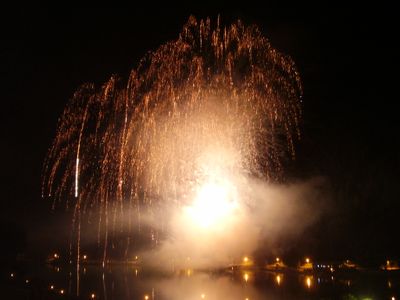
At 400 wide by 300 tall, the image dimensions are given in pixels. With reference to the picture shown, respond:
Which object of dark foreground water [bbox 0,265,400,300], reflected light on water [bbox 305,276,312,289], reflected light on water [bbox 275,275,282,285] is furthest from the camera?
reflected light on water [bbox 275,275,282,285]

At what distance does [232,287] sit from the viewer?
48.9 m

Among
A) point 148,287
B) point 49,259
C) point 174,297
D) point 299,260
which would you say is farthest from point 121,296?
point 49,259

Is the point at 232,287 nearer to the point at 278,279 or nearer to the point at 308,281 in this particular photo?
the point at 278,279

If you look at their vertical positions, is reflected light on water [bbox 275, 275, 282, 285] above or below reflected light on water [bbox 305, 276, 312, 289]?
above

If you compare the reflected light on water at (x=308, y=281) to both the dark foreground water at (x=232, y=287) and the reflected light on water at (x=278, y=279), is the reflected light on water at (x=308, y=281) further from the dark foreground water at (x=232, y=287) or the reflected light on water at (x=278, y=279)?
the reflected light on water at (x=278, y=279)

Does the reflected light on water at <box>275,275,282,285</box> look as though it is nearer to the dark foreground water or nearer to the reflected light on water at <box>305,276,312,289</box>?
the dark foreground water

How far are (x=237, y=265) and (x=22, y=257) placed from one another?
30.2m

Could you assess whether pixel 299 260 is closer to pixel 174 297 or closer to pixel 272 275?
pixel 272 275

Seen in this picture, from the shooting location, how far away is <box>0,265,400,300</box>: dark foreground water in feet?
125

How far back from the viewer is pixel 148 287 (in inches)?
1939

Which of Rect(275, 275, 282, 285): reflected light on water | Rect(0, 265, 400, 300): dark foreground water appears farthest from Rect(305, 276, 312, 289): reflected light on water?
Rect(275, 275, 282, 285): reflected light on water

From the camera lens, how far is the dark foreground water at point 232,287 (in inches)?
1506

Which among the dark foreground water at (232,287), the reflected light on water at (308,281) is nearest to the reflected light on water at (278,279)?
the dark foreground water at (232,287)

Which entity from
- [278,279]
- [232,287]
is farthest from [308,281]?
[232,287]
